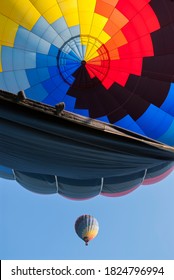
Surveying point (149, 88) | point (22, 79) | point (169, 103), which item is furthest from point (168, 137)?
point (22, 79)

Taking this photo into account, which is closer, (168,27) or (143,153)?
(143,153)

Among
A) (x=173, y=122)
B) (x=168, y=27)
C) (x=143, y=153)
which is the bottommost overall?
(x=143, y=153)

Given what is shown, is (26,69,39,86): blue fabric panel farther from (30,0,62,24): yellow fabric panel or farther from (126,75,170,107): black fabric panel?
(126,75,170,107): black fabric panel

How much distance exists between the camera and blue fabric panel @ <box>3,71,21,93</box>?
5270mm

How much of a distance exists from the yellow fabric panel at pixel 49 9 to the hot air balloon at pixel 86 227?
15.0 ft

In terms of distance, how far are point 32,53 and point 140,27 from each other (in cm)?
136

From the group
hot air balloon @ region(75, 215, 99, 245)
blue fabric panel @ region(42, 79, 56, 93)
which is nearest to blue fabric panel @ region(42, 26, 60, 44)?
blue fabric panel @ region(42, 79, 56, 93)

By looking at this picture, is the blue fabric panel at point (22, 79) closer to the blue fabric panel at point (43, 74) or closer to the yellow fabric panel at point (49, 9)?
the blue fabric panel at point (43, 74)

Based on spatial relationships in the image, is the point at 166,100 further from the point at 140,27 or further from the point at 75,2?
the point at 75,2

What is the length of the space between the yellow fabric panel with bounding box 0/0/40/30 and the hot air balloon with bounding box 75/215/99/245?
15.0 ft

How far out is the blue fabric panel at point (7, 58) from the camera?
5184 millimetres

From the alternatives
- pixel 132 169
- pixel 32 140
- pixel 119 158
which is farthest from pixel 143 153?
pixel 32 140

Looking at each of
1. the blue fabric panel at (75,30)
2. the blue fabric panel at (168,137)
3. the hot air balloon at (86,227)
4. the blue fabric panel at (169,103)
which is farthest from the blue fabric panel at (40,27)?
the hot air balloon at (86,227)

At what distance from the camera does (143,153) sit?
168 inches
